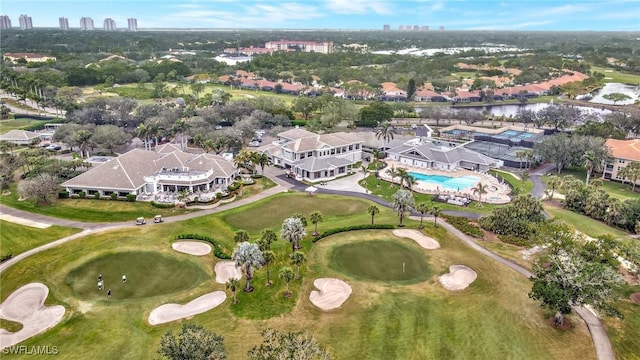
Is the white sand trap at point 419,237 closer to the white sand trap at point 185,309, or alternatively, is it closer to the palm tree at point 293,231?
the palm tree at point 293,231

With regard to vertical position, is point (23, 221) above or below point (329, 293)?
above

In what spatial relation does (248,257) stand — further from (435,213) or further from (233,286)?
(435,213)

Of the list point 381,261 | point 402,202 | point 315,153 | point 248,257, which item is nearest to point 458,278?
point 381,261

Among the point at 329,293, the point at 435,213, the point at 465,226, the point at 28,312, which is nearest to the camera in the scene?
the point at 28,312

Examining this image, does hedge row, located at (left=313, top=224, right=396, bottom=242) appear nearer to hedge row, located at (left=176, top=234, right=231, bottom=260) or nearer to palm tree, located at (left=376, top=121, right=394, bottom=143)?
hedge row, located at (left=176, top=234, right=231, bottom=260)

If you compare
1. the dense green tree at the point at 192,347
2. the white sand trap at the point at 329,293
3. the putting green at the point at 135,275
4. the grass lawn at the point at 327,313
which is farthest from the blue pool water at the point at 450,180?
the dense green tree at the point at 192,347

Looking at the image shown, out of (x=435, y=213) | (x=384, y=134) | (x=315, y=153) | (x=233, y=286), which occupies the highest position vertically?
(x=384, y=134)

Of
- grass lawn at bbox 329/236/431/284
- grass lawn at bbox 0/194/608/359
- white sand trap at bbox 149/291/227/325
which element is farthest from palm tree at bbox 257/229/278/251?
grass lawn at bbox 329/236/431/284
